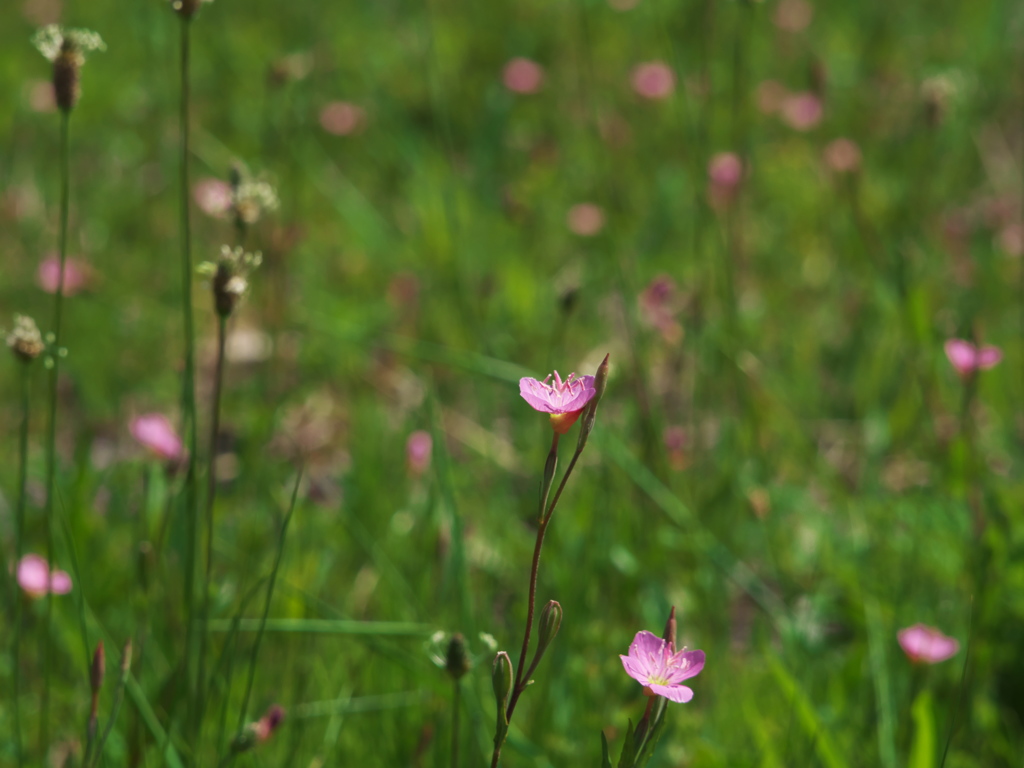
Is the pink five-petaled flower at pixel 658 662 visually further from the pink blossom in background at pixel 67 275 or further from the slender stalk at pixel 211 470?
the pink blossom in background at pixel 67 275

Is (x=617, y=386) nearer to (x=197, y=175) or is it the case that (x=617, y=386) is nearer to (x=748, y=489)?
(x=748, y=489)

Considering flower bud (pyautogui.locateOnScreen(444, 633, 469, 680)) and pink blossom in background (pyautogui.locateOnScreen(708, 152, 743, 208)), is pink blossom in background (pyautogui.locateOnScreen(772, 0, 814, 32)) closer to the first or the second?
pink blossom in background (pyautogui.locateOnScreen(708, 152, 743, 208))

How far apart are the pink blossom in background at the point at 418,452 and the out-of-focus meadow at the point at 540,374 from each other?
66mm

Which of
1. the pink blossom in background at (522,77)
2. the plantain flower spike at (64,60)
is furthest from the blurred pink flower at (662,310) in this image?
the pink blossom in background at (522,77)

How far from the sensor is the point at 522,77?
3652mm

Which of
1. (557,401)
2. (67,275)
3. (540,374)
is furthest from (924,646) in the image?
(67,275)

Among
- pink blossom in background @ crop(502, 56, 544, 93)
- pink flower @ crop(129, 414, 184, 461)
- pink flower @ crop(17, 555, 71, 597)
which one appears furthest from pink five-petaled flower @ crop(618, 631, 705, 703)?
pink blossom in background @ crop(502, 56, 544, 93)

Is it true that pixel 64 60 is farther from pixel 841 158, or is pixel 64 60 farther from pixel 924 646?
pixel 841 158

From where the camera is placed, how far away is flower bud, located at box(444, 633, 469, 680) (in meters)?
0.91

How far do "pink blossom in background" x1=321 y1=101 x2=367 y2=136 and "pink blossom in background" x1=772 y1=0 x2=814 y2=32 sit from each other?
1819 mm

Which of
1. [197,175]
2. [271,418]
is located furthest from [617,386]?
[197,175]

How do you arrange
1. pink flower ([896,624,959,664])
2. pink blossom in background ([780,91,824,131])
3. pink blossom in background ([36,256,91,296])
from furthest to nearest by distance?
pink blossom in background ([780,91,824,131]) → pink blossom in background ([36,256,91,296]) → pink flower ([896,624,959,664])

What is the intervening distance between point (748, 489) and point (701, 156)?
2.00 feet

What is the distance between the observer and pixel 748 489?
1.86 m
